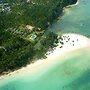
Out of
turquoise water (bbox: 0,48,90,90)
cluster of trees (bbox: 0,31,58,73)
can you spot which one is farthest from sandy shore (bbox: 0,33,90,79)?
turquoise water (bbox: 0,48,90,90)

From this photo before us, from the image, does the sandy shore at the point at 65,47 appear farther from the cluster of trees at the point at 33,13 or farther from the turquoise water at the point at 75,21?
the cluster of trees at the point at 33,13

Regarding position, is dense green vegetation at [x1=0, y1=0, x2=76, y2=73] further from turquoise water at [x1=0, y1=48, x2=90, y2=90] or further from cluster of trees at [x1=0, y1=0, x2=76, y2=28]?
turquoise water at [x1=0, y1=48, x2=90, y2=90]

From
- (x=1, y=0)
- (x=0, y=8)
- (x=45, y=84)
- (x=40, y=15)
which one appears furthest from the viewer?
(x=1, y=0)

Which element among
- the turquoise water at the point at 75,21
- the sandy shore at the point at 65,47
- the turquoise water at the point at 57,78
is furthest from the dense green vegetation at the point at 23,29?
the turquoise water at the point at 57,78

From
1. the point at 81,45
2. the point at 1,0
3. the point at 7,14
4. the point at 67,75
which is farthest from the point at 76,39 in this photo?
the point at 1,0

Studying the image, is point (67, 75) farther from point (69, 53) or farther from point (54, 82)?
point (69, 53)

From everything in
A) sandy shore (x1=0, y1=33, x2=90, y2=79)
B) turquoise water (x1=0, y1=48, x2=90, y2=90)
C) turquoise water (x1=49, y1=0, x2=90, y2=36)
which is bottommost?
turquoise water (x1=0, y1=48, x2=90, y2=90)
